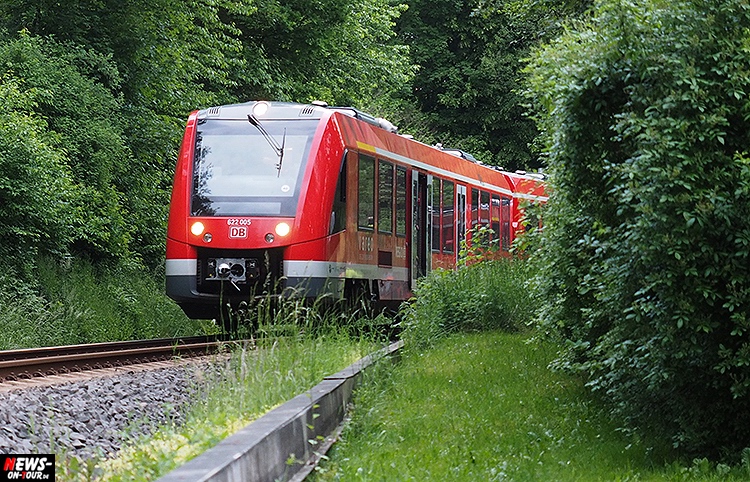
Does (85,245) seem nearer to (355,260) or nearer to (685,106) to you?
(355,260)

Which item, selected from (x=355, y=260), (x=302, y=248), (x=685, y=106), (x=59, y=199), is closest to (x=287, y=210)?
(x=302, y=248)

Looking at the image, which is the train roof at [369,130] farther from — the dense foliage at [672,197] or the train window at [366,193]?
the dense foliage at [672,197]

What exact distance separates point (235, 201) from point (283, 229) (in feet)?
2.88

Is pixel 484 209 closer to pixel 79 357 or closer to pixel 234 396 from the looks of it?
pixel 79 357

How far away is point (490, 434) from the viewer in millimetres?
9305

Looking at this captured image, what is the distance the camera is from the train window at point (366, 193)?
18.5 meters

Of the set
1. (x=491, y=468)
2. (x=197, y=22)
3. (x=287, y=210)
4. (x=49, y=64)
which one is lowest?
(x=491, y=468)

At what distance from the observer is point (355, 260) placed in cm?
1812

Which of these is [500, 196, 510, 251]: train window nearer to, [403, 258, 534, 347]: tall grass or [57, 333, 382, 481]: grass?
[403, 258, 534, 347]: tall grass

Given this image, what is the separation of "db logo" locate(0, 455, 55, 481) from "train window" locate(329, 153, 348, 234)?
1067 centimetres

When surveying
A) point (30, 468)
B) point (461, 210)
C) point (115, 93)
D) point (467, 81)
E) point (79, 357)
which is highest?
point (467, 81)

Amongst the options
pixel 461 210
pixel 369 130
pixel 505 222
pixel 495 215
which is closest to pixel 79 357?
pixel 369 130

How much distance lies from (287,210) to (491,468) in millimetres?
9238

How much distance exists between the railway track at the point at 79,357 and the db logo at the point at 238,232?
1.58 m
